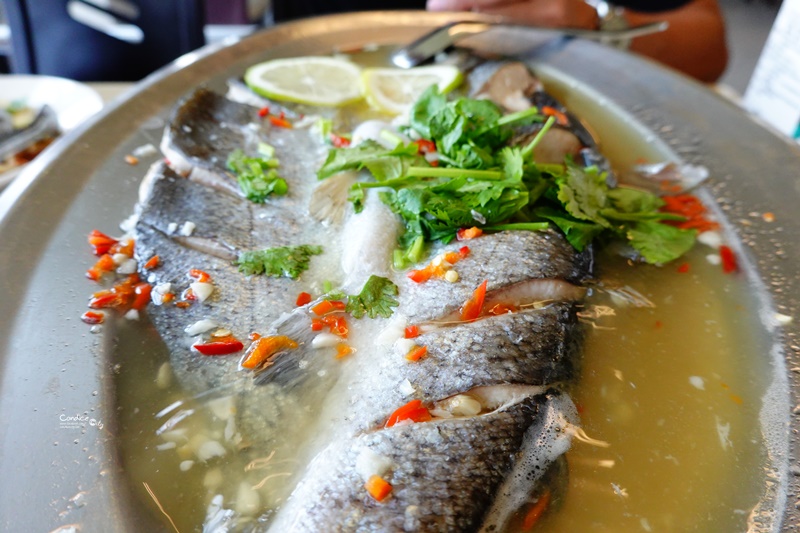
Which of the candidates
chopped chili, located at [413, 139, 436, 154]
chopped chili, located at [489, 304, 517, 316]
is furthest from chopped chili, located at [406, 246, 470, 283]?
chopped chili, located at [413, 139, 436, 154]

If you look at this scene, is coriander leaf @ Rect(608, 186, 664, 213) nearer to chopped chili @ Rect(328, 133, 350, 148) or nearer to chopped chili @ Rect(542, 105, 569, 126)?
chopped chili @ Rect(542, 105, 569, 126)

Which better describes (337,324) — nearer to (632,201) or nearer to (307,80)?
(632,201)

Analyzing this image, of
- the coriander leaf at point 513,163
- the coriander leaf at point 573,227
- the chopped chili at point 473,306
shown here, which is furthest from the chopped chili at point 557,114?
the chopped chili at point 473,306

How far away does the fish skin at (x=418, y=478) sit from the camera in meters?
0.98

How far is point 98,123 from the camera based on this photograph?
2008 mm

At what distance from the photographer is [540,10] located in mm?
2893

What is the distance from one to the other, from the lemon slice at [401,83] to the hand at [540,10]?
2.14ft

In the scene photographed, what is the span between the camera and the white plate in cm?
242

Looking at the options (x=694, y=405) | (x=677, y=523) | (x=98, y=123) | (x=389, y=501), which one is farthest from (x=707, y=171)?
(x=98, y=123)

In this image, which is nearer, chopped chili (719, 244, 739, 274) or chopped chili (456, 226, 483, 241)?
chopped chili (456, 226, 483, 241)

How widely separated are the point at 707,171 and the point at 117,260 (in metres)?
1.95

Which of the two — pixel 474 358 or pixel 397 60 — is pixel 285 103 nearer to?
pixel 397 60

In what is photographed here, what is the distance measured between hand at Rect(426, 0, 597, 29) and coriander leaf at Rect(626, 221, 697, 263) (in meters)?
1.49

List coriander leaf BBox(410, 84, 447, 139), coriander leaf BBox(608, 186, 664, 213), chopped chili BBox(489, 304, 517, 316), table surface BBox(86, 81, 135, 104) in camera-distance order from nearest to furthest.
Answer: chopped chili BBox(489, 304, 517, 316)
coriander leaf BBox(608, 186, 664, 213)
coriander leaf BBox(410, 84, 447, 139)
table surface BBox(86, 81, 135, 104)
